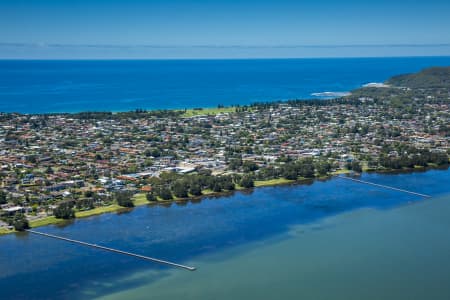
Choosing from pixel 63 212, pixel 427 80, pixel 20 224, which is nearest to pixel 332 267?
pixel 63 212

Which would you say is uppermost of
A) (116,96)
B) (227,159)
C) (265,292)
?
(116,96)

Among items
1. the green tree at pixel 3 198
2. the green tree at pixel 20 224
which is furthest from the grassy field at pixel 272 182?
the green tree at pixel 3 198

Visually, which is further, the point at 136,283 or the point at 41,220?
the point at 41,220

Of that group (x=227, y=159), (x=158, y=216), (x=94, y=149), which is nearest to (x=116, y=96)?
(x=94, y=149)

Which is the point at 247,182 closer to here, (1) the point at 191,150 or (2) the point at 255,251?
(2) the point at 255,251

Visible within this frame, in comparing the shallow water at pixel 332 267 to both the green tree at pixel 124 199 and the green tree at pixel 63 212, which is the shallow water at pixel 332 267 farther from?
the green tree at pixel 63 212

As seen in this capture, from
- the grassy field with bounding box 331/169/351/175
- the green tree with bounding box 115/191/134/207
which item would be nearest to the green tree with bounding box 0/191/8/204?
the green tree with bounding box 115/191/134/207

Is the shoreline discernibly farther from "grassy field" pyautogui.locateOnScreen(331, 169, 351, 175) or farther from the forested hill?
the forested hill

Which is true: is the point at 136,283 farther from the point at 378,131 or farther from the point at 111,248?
the point at 378,131
